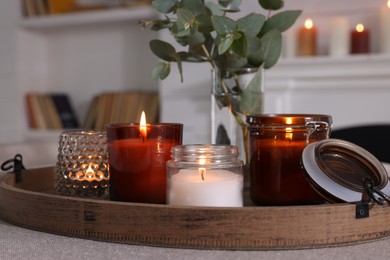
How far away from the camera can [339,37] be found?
2.10 metres

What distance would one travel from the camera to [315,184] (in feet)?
1.87

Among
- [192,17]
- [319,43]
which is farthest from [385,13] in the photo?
[192,17]

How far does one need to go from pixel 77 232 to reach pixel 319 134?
0.93 feet

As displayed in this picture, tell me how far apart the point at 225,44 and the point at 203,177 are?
186 mm

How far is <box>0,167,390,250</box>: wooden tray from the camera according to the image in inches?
20.1

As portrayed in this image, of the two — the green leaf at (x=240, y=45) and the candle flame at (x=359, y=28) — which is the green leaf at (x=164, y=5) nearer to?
the green leaf at (x=240, y=45)

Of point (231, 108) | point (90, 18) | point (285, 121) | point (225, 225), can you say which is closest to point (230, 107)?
point (231, 108)

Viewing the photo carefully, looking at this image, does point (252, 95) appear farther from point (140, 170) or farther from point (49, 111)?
point (49, 111)

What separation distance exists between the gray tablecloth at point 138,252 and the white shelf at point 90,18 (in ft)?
6.75

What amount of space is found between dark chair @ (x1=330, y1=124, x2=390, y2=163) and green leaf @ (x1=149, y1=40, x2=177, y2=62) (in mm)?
1178

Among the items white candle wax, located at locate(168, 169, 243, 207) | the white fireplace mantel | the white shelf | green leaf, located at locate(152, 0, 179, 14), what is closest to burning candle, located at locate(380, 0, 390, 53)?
the white fireplace mantel

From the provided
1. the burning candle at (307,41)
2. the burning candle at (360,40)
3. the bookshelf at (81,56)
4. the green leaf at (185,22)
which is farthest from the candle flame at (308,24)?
the green leaf at (185,22)

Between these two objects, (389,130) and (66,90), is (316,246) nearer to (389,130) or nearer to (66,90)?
(389,130)

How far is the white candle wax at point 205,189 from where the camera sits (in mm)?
577
